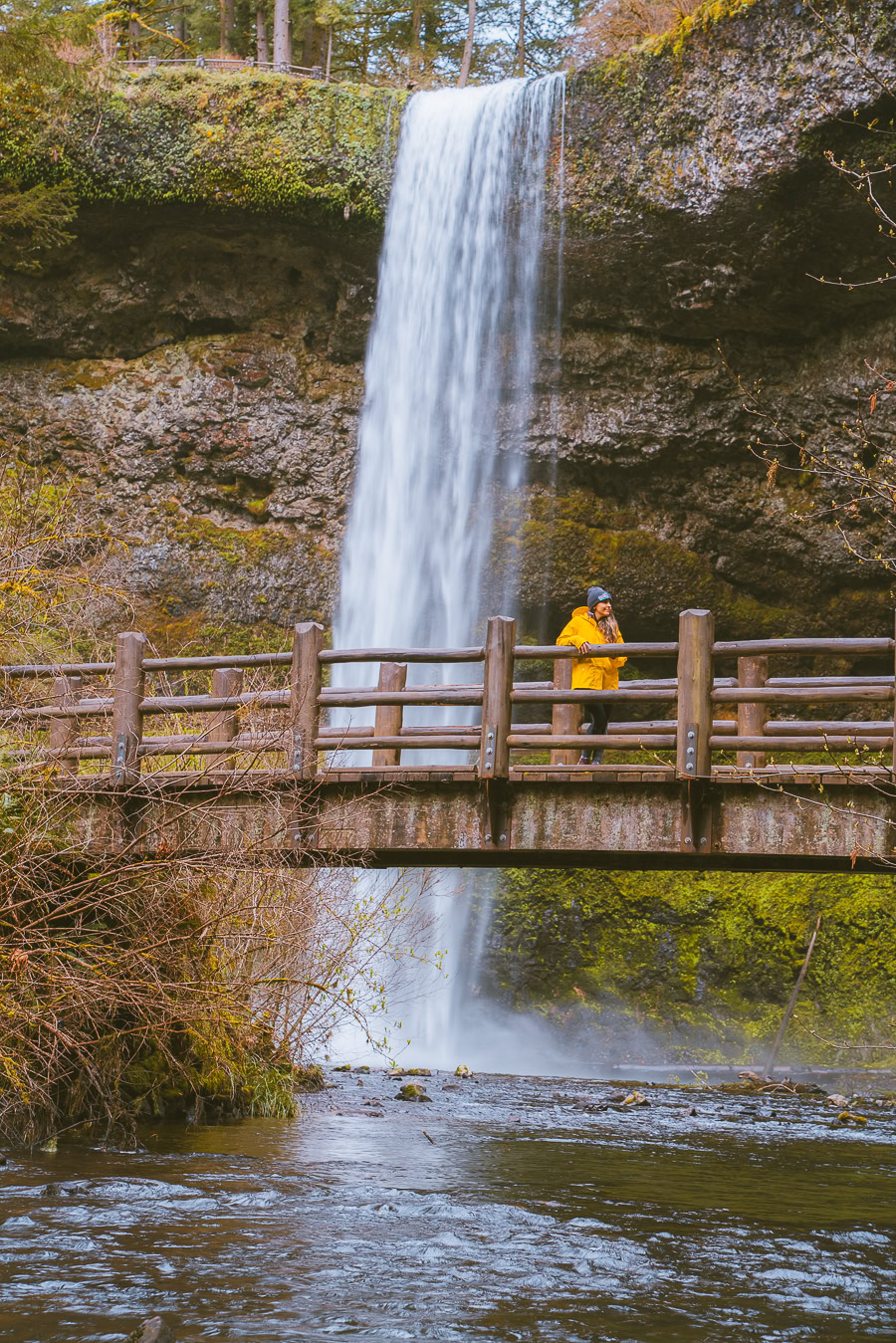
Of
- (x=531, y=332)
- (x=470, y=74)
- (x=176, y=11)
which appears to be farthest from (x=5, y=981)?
(x=176, y=11)

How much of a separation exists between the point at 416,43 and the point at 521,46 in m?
2.90

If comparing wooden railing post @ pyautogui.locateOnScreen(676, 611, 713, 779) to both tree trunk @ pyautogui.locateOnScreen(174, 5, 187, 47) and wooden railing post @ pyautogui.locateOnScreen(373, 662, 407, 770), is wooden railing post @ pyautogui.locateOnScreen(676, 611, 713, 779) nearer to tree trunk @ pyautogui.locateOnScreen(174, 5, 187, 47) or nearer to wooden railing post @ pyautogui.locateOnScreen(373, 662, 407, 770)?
wooden railing post @ pyautogui.locateOnScreen(373, 662, 407, 770)

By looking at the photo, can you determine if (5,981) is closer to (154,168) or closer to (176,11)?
(154,168)

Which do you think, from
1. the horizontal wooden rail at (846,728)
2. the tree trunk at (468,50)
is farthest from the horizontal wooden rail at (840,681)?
the tree trunk at (468,50)

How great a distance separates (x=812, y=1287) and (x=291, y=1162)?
4263mm

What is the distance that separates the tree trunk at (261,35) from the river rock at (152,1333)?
33.6 m

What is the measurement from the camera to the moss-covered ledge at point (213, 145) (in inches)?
891

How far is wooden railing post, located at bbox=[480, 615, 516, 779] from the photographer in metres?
9.32

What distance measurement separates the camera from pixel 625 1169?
33.1 feet

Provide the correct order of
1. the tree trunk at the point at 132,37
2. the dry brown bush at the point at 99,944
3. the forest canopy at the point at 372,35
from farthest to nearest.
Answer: the forest canopy at the point at 372,35, the tree trunk at the point at 132,37, the dry brown bush at the point at 99,944

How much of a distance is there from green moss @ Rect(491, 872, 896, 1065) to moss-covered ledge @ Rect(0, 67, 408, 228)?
12396mm

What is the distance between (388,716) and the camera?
34.7 feet

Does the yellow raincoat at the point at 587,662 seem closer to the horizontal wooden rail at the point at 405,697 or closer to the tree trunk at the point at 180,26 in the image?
the horizontal wooden rail at the point at 405,697

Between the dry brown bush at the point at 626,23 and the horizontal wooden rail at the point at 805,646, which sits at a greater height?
the dry brown bush at the point at 626,23
